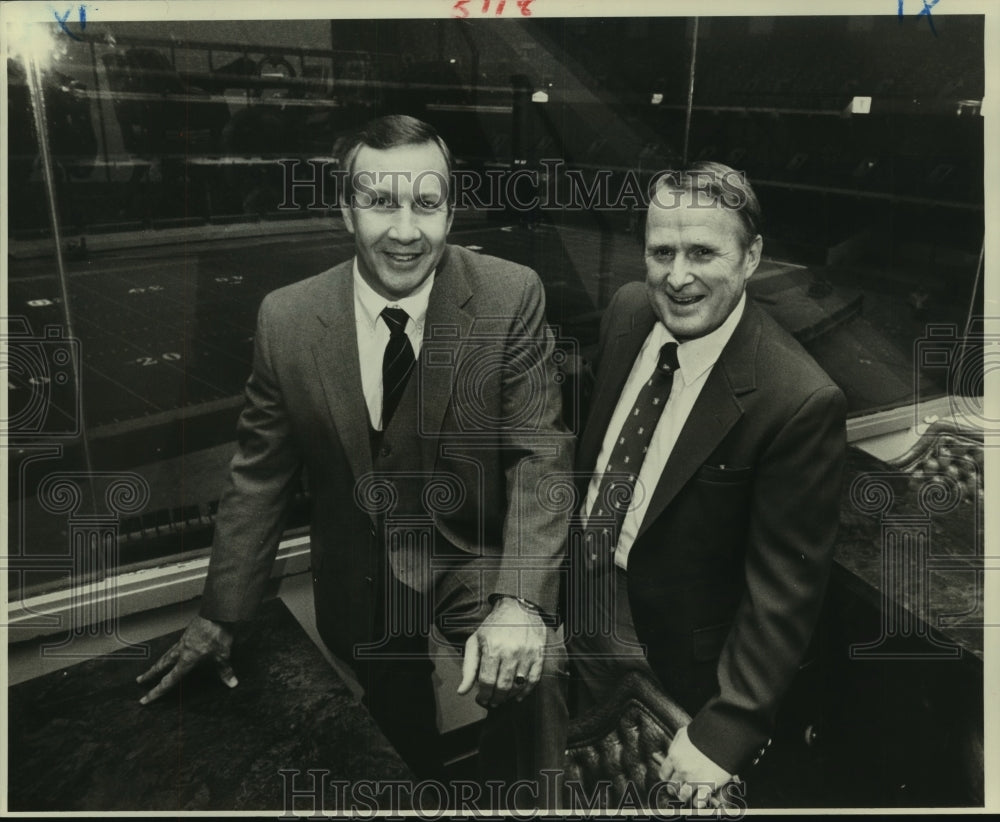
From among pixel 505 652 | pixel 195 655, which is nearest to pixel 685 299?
pixel 505 652

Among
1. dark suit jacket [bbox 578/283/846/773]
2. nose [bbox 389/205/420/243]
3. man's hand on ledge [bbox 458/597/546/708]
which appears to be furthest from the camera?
man's hand on ledge [bbox 458/597/546/708]

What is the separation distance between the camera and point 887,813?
10.6 ft

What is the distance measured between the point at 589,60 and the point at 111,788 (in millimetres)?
2890

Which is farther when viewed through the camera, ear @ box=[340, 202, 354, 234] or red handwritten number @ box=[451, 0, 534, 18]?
red handwritten number @ box=[451, 0, 534, 18]

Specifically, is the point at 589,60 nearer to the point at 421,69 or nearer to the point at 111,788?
the point at 421,69

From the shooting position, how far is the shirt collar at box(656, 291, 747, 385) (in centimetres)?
283

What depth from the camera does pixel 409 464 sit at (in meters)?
2.97

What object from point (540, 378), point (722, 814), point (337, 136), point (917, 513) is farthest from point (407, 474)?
point (917, 513)

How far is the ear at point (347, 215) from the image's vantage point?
292 centimetres

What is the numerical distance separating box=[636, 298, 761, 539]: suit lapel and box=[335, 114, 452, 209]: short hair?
988mm

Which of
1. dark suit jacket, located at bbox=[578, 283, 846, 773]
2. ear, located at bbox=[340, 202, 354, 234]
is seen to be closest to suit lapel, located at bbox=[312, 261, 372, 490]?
ear, located at bbox=[340, 202, 354, 234]

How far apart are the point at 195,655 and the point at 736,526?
6.01ft

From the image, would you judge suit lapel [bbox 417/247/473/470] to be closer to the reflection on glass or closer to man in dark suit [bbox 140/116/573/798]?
man in dark suit [bbox 140/116/573/798]

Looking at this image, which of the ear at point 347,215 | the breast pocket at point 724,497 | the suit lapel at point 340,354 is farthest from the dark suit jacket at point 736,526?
the ear at point 347,215
